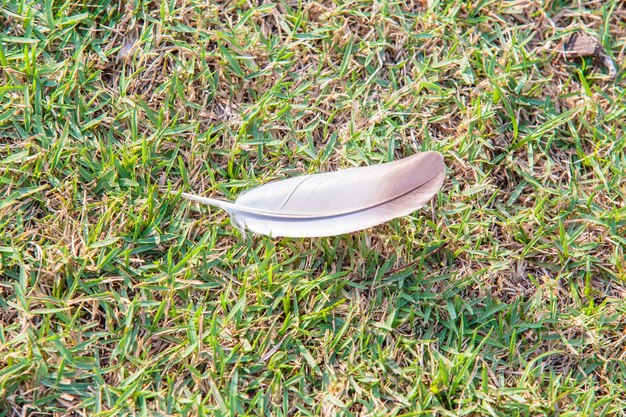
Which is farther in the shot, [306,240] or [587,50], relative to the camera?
[587,50]

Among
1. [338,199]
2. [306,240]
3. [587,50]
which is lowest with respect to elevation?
[306,240]

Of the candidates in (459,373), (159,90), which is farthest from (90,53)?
(459,373)

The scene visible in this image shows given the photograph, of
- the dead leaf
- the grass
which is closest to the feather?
the grass

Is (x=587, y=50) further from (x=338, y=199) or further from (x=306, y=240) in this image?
(x=306, y=240)

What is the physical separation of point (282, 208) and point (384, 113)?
1.90ft

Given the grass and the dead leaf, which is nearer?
the grass

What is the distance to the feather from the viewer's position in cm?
235

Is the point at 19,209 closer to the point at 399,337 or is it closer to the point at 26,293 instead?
the point at 26,293

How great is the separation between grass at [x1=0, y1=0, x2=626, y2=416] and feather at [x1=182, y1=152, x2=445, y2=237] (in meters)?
0.08

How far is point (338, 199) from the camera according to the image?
241 centimetres

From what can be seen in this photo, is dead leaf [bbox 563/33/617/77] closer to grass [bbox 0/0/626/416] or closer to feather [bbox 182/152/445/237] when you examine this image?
grass [bbox 0/0/626/416]

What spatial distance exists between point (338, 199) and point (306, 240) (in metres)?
0.20

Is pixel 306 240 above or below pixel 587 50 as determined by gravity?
below

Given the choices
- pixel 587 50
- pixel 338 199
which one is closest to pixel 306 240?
pixel 338 199
